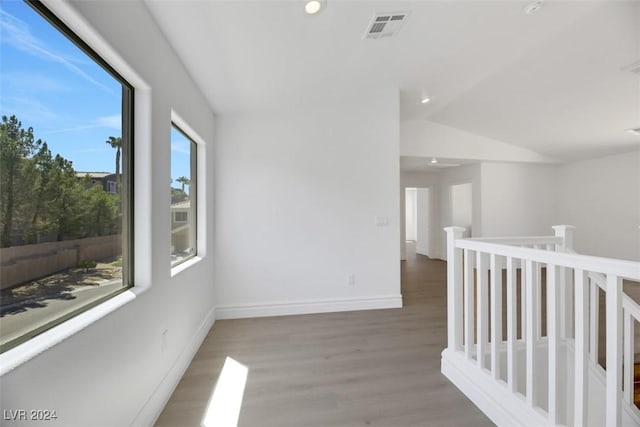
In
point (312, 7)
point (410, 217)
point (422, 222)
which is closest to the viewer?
point (312, 7)

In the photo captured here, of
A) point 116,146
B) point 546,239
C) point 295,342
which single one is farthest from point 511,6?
point 295,342

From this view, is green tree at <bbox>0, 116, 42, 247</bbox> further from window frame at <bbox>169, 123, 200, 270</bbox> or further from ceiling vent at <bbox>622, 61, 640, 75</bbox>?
ceiling vent at <bbox>622, 61, 640, 75</bbox>

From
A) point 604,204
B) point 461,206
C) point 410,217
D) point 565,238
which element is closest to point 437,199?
point 461,206

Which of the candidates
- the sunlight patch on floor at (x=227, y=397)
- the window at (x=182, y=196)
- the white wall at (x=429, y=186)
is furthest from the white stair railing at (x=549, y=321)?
the white wall at (x=429, y=186)

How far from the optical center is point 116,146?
1.44 m

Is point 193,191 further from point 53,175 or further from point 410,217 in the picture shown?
point 410,217

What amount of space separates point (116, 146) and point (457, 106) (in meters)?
4.65

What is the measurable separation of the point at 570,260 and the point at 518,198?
18.0ft

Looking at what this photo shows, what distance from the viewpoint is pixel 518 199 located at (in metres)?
5.76

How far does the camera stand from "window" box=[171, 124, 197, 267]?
86.4 inches

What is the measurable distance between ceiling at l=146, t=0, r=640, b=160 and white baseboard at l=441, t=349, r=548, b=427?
2.62 m

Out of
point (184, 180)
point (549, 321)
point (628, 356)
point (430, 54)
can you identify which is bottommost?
point (628, 356)

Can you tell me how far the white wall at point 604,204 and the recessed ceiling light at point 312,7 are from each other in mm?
6519

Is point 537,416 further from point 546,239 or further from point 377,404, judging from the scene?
point 546,239
